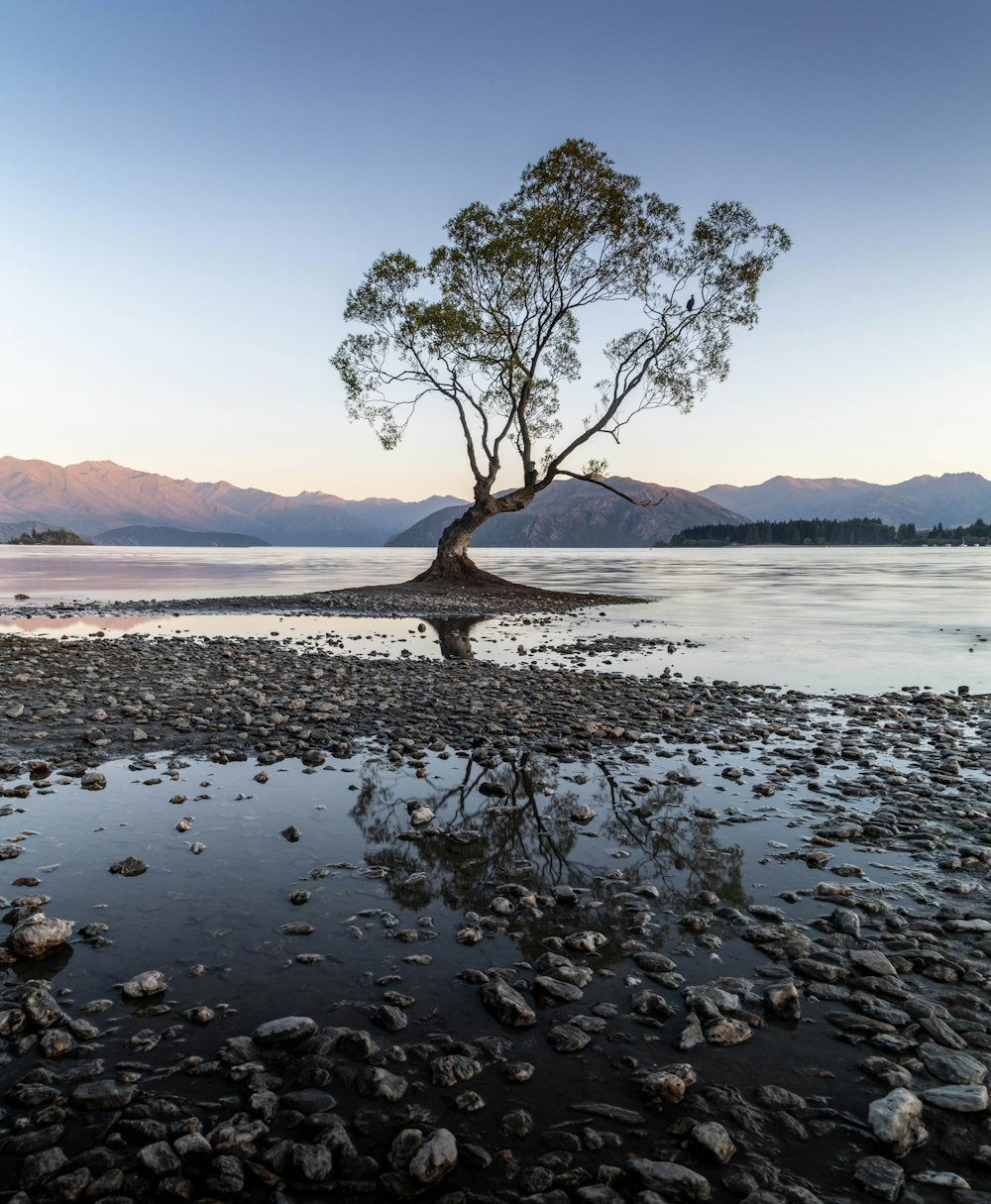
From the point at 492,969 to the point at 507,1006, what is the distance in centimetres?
54

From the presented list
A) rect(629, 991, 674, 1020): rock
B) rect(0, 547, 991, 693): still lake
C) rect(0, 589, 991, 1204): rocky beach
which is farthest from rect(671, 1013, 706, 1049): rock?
rect(0, 547, 991, 693): still lake

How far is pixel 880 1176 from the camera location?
360 centimetres

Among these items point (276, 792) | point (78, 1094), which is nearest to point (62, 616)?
point (276, 792)

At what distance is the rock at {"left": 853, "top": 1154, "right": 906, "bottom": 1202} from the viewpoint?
3.52 m

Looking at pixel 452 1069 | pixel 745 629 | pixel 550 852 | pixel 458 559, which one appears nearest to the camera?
pixel 452 1069

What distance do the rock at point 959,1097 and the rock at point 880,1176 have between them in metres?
0.63

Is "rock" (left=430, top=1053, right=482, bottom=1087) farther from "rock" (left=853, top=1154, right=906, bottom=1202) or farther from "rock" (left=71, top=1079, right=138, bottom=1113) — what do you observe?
"rock" (left=853, top=1154, right=906, bottom=1202)

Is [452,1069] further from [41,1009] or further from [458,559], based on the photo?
[458,559]

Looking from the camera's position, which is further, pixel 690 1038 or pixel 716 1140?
pixel 690 1038

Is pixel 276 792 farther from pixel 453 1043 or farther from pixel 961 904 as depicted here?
pixel 961 904

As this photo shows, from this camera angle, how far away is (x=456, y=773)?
1033 centimetres

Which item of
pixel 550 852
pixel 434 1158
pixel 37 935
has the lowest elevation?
pixel 550 852

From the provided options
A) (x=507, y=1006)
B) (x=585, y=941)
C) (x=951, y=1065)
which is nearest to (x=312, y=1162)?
(x=507, y=1006)

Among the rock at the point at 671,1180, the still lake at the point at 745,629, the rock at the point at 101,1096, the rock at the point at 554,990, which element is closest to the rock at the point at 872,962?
the rock at the point at 554,990
